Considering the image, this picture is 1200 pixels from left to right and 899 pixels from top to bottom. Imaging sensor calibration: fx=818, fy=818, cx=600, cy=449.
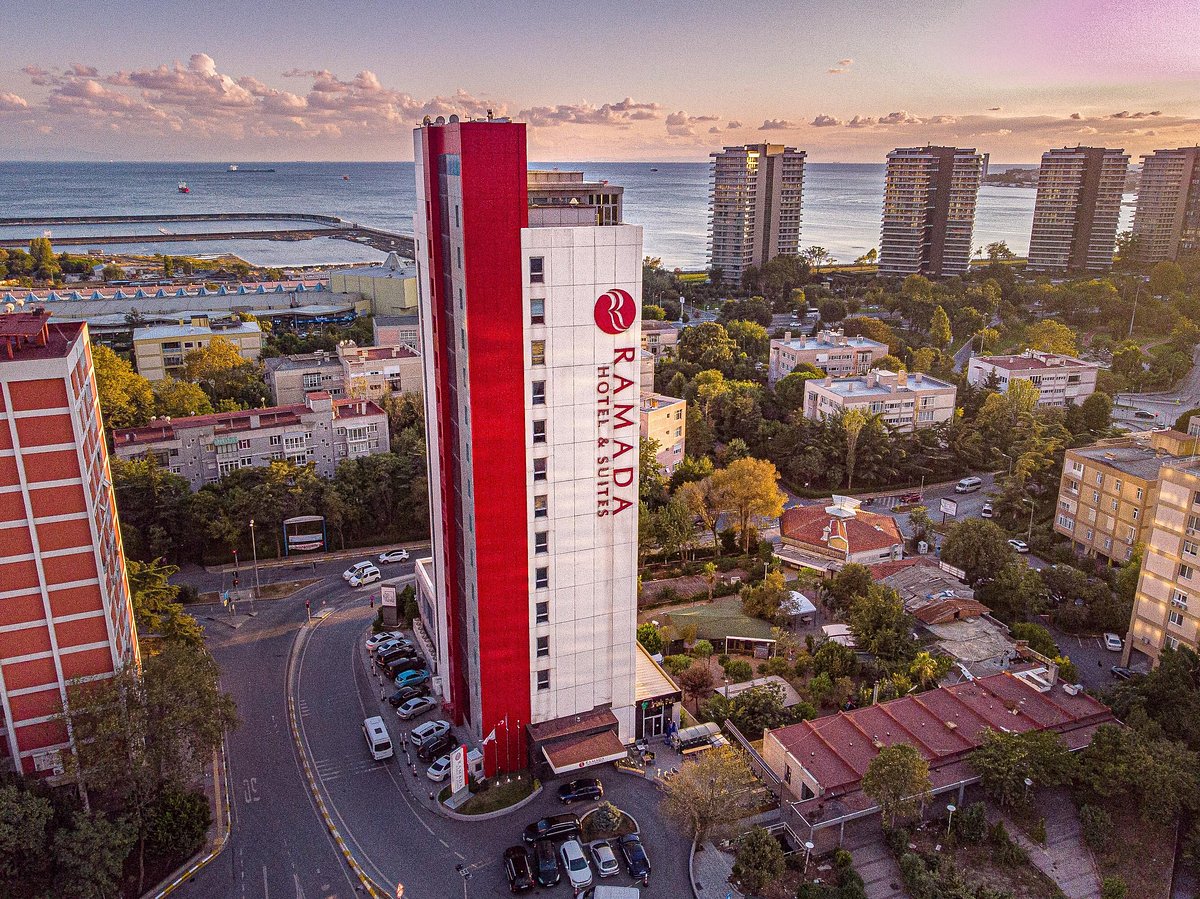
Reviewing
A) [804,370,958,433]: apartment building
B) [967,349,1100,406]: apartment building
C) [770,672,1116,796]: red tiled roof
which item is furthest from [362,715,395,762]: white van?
[967,349,1100,406]: apartment building

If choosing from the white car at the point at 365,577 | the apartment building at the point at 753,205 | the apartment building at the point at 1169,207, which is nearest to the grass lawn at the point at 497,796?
the white car at the point at 365,577

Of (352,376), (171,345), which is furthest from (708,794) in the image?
(171,345)

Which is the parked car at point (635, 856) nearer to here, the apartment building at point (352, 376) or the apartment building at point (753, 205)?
the apartment building at point (352, 376)

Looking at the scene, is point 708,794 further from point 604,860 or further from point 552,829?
point 552,829

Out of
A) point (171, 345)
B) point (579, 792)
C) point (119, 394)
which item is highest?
point (171, 345)

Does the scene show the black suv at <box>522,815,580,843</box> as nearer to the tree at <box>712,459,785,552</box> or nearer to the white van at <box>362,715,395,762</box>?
the white van at <box>362,715,395,762</box>
